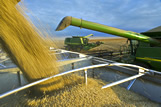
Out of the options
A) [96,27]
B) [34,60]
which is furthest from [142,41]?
[34,60]

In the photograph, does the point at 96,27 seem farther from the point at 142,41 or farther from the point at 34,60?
the point at 34,60

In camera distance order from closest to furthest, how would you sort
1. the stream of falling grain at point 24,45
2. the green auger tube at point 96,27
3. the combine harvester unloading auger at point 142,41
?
the stream of falling grain at point 24,45 < the green auger tube at point 96,27 < the combine harvester unloading auger at point 142,41

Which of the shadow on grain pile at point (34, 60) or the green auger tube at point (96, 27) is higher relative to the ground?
the green auger tube at point (96, 27)

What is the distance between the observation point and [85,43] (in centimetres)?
1312

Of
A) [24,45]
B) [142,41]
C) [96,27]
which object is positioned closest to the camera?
[24,45]

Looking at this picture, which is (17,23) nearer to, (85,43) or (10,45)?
(10,45)

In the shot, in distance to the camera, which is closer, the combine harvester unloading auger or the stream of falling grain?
the stream of falling grain

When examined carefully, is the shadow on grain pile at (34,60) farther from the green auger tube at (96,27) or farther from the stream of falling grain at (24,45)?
the green auger tube at (96,27)

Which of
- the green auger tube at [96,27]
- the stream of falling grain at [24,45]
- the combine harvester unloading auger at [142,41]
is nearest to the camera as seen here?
the stream of falling grain at [24,45]

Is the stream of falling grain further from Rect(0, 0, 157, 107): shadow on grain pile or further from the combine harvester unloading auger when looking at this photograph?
the combine harvester unloading auger

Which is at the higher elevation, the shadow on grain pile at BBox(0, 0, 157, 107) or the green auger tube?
the green auger tube

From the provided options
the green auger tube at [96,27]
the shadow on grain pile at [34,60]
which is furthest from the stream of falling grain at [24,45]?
the green auger tube at [96,27]

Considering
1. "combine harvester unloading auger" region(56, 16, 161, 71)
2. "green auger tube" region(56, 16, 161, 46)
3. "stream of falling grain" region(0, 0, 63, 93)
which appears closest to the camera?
"stream of falling grain" region(0, 0, 63, 93)

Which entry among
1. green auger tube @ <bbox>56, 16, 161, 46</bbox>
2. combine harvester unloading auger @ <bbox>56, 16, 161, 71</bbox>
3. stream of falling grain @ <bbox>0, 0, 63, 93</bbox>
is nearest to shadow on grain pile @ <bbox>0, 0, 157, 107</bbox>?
stream of falling grain @ <bbox>0, 0, 63, 93</bbox>
